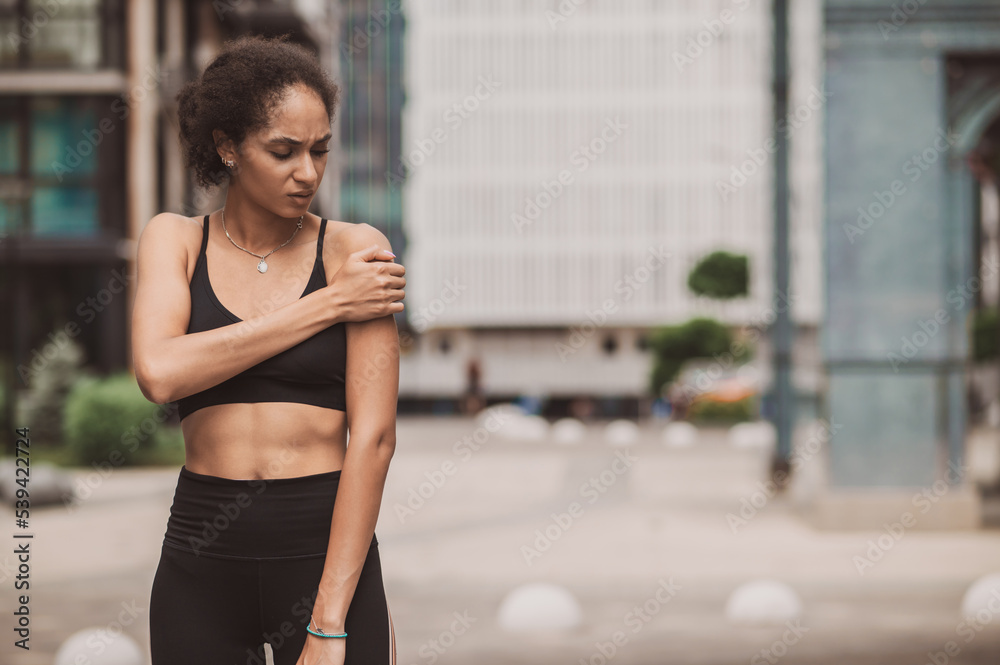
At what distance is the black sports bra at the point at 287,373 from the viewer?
85.8 inches

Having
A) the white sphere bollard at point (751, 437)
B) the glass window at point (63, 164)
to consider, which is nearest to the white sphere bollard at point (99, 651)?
the white sphere bollard at point (751, 437)

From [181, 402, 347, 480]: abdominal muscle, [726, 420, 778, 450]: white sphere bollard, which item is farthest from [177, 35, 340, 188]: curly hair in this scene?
[726, 420, 778, 450]: white sphere bollard

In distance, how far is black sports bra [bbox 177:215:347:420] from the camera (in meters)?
2.18

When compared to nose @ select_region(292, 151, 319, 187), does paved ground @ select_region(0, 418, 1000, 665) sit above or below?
below

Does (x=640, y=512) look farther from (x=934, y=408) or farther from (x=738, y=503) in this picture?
(x=934, y=408)

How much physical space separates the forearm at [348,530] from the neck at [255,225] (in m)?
0.43

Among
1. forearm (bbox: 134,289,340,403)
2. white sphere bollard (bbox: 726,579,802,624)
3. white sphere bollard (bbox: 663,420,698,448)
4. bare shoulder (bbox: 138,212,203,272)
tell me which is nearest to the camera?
forearm (bbox: 134,289,340,403)

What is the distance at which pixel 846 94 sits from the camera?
10.9 metres

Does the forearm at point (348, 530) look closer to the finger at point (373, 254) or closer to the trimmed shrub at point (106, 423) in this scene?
the finger at point (373, 254)

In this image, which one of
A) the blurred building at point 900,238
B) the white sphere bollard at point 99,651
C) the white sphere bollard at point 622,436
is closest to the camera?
the white sphere bollard at point 99,651

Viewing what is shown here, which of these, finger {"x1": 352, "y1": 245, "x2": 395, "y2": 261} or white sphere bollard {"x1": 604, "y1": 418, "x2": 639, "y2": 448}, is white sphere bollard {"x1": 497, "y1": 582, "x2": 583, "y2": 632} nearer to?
finger {"x1": 352, "y1": 245, "x2": 395, "y2": 261}

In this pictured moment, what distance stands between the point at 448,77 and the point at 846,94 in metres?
47.2

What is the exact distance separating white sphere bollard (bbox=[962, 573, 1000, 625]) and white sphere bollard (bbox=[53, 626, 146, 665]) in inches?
184

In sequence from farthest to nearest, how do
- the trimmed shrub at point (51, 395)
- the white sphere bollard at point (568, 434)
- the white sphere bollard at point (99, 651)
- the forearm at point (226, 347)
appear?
the white sphere bollard at point (568, 434) < the trimmed shrub at point (51, 395) < the white sphere bollard at point (99, 651) < the forearm at point (226, 347)
